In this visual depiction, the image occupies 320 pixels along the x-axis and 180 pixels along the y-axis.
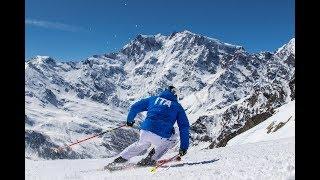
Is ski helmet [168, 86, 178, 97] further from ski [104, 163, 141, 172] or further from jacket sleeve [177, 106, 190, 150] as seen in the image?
ski [104, 163, 141, 172]

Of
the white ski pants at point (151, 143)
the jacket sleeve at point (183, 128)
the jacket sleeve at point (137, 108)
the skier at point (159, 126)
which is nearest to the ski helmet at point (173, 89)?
the skier at point (159, 126)

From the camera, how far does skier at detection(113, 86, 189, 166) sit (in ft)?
42.8

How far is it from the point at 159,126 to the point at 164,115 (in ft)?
1.18

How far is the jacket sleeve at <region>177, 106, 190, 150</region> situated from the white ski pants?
1.81 ft

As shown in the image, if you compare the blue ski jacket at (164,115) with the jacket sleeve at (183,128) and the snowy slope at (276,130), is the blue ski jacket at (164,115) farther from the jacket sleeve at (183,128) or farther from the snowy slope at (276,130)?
the snowy slope at (276,130)

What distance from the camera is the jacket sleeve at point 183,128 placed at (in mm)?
12914

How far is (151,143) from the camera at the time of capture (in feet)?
44.4

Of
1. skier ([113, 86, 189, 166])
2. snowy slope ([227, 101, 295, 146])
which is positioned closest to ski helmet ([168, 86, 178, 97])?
skier ([113, 86, 189, 166])
